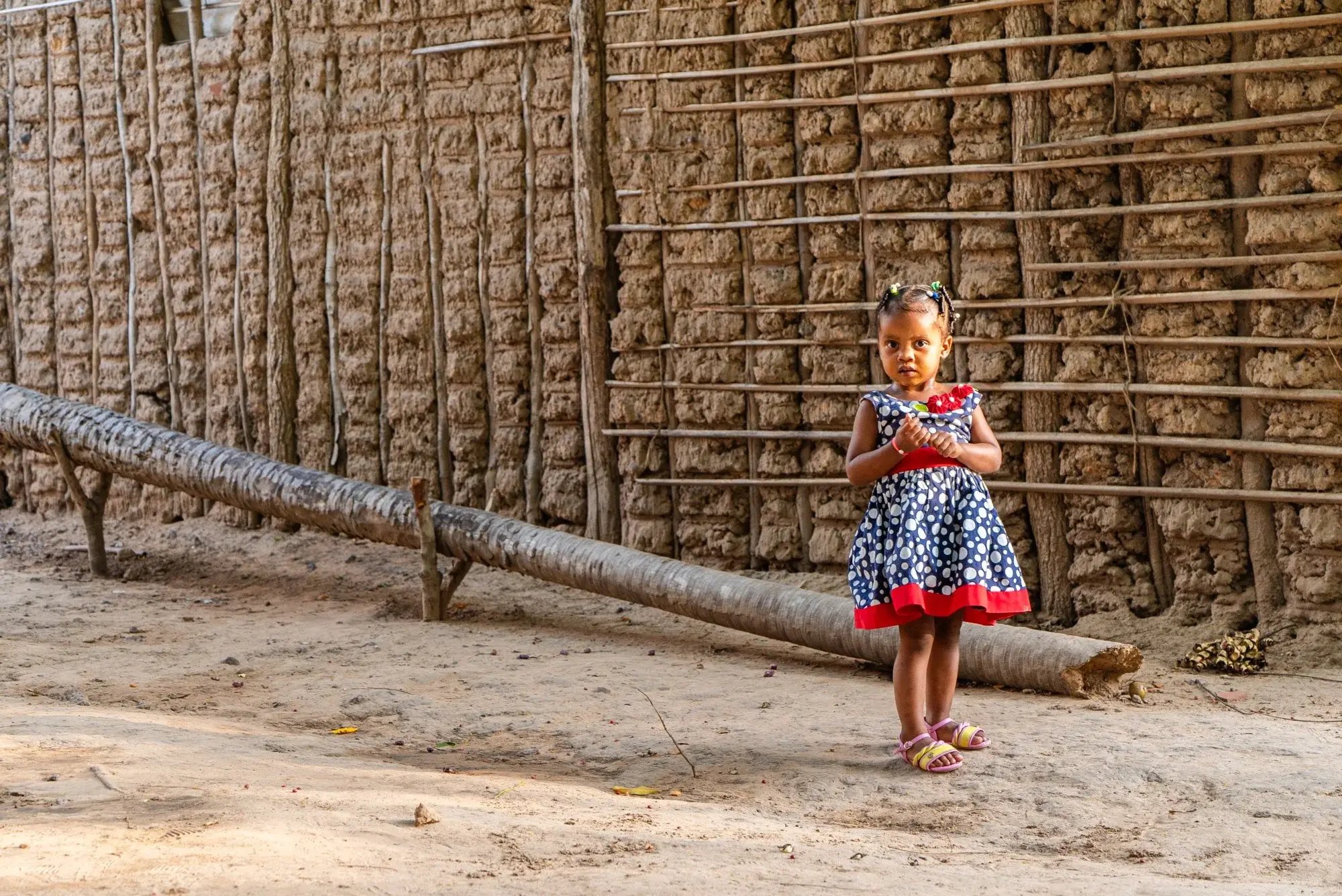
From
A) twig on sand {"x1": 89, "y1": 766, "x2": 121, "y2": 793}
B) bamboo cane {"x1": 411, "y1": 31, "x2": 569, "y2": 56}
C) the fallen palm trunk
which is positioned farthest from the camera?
bamboo cane {"x1": 411, "y1": 31, "x2": 569, "y2": 56}

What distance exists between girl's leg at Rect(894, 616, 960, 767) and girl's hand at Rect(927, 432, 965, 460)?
0.42 meters

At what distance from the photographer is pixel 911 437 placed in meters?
3.40

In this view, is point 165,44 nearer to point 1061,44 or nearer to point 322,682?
point 322,682

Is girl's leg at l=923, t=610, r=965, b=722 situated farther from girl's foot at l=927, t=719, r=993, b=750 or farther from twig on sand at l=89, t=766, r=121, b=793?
twig on sand at l=89, t=766, r=121, b=793

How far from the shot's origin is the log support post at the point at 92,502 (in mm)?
6488

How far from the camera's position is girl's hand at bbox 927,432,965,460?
342cm

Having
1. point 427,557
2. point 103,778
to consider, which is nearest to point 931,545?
point 103,778

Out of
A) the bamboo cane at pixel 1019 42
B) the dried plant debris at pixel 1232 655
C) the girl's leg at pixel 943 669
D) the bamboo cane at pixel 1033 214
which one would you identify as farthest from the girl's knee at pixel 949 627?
the bamboo cane at pixel 1019 42

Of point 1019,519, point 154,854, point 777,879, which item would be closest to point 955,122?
point 1019,519

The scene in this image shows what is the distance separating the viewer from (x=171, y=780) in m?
3.09

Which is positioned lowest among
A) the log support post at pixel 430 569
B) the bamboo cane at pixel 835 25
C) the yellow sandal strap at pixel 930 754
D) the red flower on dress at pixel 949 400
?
the yellow sandal strap at pixel 930 754

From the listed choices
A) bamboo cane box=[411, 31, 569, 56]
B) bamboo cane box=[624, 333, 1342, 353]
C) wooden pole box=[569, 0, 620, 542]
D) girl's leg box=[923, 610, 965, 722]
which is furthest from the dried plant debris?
bamboo cane box=[411, 31, 569, 56]

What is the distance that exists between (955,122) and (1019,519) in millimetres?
1431

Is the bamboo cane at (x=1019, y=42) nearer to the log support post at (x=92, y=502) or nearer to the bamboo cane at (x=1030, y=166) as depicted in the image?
the bamboo cane at (x=1030, y=166)
